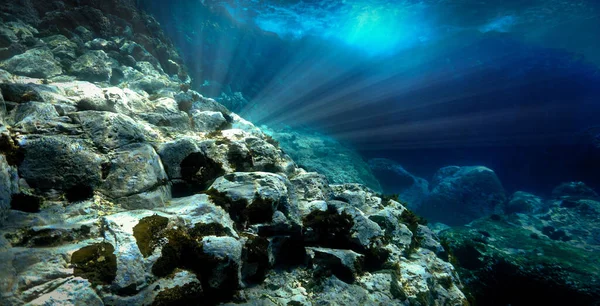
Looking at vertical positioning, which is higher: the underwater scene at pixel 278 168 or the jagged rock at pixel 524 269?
the underwater scene at pixel 278 168

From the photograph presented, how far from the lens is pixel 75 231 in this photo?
4.54 m

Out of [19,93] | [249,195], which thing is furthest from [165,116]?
[249,195]

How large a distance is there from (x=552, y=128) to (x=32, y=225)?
59.1 meters

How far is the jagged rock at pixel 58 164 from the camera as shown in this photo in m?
5.20

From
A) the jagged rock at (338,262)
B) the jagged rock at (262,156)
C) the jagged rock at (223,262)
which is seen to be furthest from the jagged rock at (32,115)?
the jagged rock at (338,262)

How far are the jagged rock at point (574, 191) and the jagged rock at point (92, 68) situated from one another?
51640 millimetres

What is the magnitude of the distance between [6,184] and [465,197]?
Answer: 4283 cm

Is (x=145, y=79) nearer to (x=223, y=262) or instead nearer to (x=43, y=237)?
(x=43, y=237)

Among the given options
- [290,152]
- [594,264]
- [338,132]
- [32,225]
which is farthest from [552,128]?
[32,225]

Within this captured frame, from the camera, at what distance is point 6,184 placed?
4.59 metres

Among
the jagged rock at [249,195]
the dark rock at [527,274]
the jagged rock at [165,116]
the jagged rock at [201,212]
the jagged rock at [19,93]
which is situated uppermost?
the jagged rock at [165,116]

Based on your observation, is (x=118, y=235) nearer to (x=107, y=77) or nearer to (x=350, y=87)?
(x=107, y=77)

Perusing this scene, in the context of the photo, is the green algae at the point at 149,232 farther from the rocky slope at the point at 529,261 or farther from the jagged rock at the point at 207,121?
the rocky slope at the point at 529,261

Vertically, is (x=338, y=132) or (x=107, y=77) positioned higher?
(x=338, y=132)
